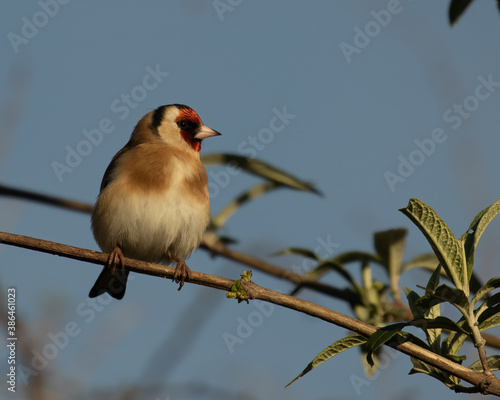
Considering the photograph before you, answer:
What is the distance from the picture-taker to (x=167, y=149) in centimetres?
561

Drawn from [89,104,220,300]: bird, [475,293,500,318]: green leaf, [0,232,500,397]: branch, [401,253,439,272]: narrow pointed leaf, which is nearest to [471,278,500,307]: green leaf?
[475,293,500,318]: green leaf

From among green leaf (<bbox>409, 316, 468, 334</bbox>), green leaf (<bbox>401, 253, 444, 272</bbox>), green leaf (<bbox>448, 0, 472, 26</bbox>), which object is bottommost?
green leaf (<bbox>409, 316, 468, 334</bbox>)

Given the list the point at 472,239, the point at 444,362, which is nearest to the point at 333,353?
the point at 444,362

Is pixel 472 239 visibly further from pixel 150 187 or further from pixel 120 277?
pixel 120 277

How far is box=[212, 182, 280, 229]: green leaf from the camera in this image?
5.02m

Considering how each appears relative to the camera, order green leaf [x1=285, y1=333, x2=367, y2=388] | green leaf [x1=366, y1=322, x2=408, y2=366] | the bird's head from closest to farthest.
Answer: green leaf [x1=366, y1=322, x2=408, y2=366], green leaf [x1=285, y1=333, x2=367, y2=388], the bird's head

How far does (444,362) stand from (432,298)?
223 mm

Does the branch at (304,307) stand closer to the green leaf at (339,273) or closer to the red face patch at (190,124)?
the green leaf at (339,273)

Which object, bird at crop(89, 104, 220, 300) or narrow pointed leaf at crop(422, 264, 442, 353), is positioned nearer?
narrow pointed leaf at crop(422, 264, 442, 353)

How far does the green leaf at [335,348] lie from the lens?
2.32m

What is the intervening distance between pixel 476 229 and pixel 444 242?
5.4 inches

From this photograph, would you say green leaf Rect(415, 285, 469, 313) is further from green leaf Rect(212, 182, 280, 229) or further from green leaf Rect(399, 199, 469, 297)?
green leaf Rect(212, 182, 280, 229)

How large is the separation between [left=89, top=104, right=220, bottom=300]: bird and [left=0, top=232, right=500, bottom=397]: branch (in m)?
1.86

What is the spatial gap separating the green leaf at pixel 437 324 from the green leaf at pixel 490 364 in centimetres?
15
